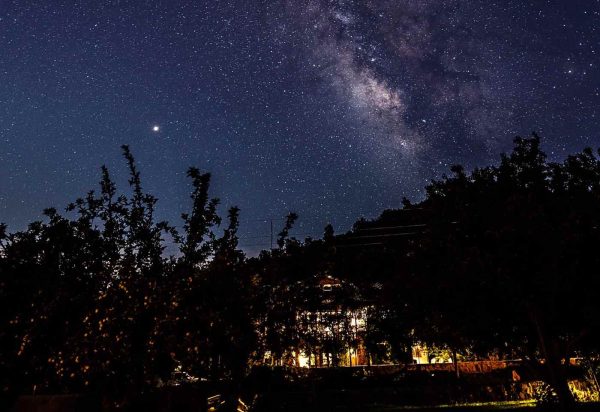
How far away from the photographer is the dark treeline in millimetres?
9625

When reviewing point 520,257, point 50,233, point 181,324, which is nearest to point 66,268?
point 50,233

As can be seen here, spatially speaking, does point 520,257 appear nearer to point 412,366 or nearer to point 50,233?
point 50,233

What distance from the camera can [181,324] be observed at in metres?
9.66

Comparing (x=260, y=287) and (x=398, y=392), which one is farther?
(x=398, y=392)

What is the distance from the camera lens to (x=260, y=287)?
40.7ft

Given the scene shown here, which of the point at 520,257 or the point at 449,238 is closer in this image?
the point at 520,257

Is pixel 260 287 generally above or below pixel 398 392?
above

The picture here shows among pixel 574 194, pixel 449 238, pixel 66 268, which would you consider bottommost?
pixel 66 268

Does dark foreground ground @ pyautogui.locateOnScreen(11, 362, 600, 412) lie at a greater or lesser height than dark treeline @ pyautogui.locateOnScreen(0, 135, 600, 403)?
lesser

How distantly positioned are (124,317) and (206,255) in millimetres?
2557

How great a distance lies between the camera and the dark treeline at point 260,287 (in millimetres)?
9625

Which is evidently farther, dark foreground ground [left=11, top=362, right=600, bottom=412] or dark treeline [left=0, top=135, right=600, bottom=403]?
dark foreground ground [left=11, top=362, right=600, bottom=412]

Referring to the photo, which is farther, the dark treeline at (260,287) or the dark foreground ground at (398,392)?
the dark foreground ground at (398,392)

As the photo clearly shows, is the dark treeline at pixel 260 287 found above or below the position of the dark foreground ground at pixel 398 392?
above
